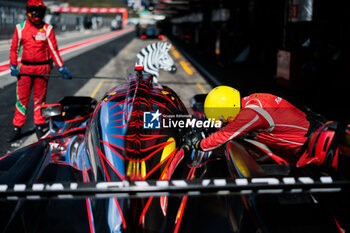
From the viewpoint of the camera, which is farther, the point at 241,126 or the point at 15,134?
the point at 15,134

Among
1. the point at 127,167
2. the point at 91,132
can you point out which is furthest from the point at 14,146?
the point at 127,167

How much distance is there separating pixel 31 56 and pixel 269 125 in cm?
416

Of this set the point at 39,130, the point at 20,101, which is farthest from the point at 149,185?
the point at 20,101

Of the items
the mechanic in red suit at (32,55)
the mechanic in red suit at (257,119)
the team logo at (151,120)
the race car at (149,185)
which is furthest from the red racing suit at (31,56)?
the mechanic in red suit at (257,119)

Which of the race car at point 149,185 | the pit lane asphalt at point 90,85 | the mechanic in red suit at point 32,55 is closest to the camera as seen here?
the race car at point 149,185

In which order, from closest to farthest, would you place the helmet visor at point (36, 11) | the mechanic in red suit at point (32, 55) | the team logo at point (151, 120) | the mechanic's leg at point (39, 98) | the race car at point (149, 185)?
the race car at point (149, 185) → the team logo at point (151, 120) → the helmet visor at point (36, 11) → the mechanic in red suit at point (32, 55) → the mechanic's leg at point (39, 98)

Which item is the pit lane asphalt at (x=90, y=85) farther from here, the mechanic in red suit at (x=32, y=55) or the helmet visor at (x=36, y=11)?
the helmet visor at (x=36, y=11)

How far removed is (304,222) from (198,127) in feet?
3.63

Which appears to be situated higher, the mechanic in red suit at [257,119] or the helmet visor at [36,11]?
the helmet visor at [36,11]

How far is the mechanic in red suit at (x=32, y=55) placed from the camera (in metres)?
4.98

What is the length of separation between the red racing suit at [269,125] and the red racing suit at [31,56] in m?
3.72

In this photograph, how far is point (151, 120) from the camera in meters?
2.36

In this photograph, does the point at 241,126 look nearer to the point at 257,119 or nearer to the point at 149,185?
the point at 257,119

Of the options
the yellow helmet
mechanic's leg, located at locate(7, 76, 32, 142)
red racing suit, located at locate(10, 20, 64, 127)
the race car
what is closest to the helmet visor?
red racing suit, located at locate(10, 20, 64, 127)
